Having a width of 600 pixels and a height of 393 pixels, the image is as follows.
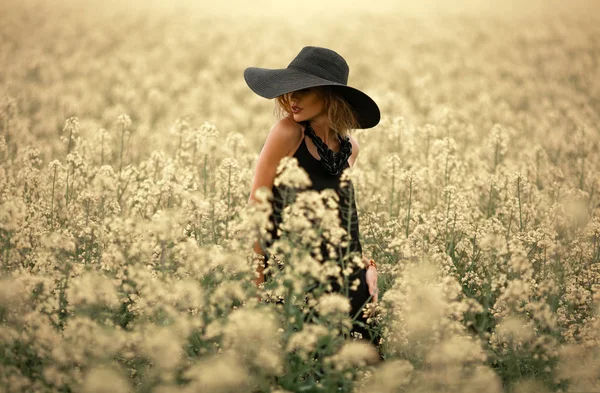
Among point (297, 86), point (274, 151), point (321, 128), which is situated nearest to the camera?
point (297, 86)

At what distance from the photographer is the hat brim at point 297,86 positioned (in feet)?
13.3

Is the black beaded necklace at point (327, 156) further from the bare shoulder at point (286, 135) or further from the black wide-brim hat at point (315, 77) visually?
the black wide-brim hat at point (315, 77)

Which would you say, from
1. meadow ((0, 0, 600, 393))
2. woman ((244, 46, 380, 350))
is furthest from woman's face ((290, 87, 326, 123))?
meadow ((0, 0, 600, 393))

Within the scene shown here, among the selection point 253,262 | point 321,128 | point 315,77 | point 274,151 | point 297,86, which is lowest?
point 253,262

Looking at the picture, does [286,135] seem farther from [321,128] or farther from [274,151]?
[321,128]

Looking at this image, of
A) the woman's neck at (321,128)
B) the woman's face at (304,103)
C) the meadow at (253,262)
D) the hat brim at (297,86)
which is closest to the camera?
the meadow at (253,262)

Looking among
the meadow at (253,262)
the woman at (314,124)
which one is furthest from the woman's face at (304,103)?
the meadow at (253,262)

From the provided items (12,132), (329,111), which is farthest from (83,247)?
(12,132)

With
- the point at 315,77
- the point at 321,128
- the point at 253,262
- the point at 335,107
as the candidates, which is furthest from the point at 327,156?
the point at 253,262

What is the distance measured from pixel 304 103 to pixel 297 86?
8.6 inches

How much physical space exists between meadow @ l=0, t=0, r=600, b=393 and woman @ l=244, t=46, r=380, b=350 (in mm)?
147

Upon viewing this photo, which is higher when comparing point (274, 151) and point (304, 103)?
point (304, 103)

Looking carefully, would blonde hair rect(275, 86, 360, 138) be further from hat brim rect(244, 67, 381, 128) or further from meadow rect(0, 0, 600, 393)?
meadow rect(0, 0, 600, 393)

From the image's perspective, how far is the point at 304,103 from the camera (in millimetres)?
4227
